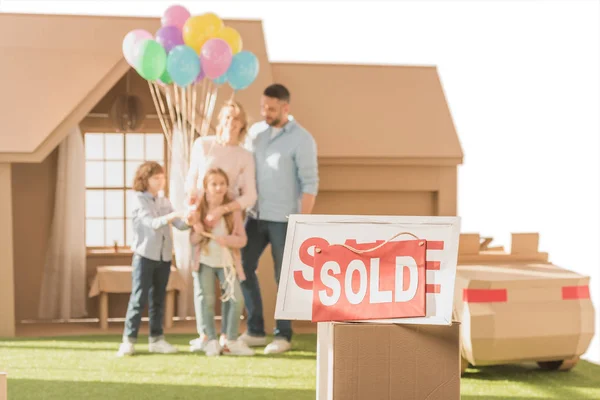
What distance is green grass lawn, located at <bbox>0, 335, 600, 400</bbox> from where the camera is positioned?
18.1 ft

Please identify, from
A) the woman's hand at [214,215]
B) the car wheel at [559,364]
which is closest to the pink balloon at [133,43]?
the woman's hand at [214,215]

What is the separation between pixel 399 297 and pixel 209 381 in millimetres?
2784

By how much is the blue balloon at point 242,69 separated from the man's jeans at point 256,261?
1.13 meters

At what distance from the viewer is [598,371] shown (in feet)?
21.0

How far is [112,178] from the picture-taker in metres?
9.08

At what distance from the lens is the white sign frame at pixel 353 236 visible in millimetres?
3359

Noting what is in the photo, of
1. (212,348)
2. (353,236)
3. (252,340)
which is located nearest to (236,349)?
(212,348)

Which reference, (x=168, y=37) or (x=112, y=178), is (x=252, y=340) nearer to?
(x=168, y=37)

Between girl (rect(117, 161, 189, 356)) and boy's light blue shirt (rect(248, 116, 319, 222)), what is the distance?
2.14 feet

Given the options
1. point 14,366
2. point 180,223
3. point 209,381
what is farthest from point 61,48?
point 209,381

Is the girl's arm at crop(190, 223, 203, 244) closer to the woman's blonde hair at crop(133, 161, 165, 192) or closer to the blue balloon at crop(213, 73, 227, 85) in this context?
the woman's blonde hair at crop(133, 161, 165, 192)

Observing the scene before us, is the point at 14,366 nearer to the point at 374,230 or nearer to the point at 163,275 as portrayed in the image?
the point at 163,275

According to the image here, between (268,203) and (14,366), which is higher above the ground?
(268,203)

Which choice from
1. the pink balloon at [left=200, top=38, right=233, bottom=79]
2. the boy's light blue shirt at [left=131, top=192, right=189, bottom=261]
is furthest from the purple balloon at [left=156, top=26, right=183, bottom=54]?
the boy's light blue shirt at [left=131, top=192, right=189, bottom=261]
